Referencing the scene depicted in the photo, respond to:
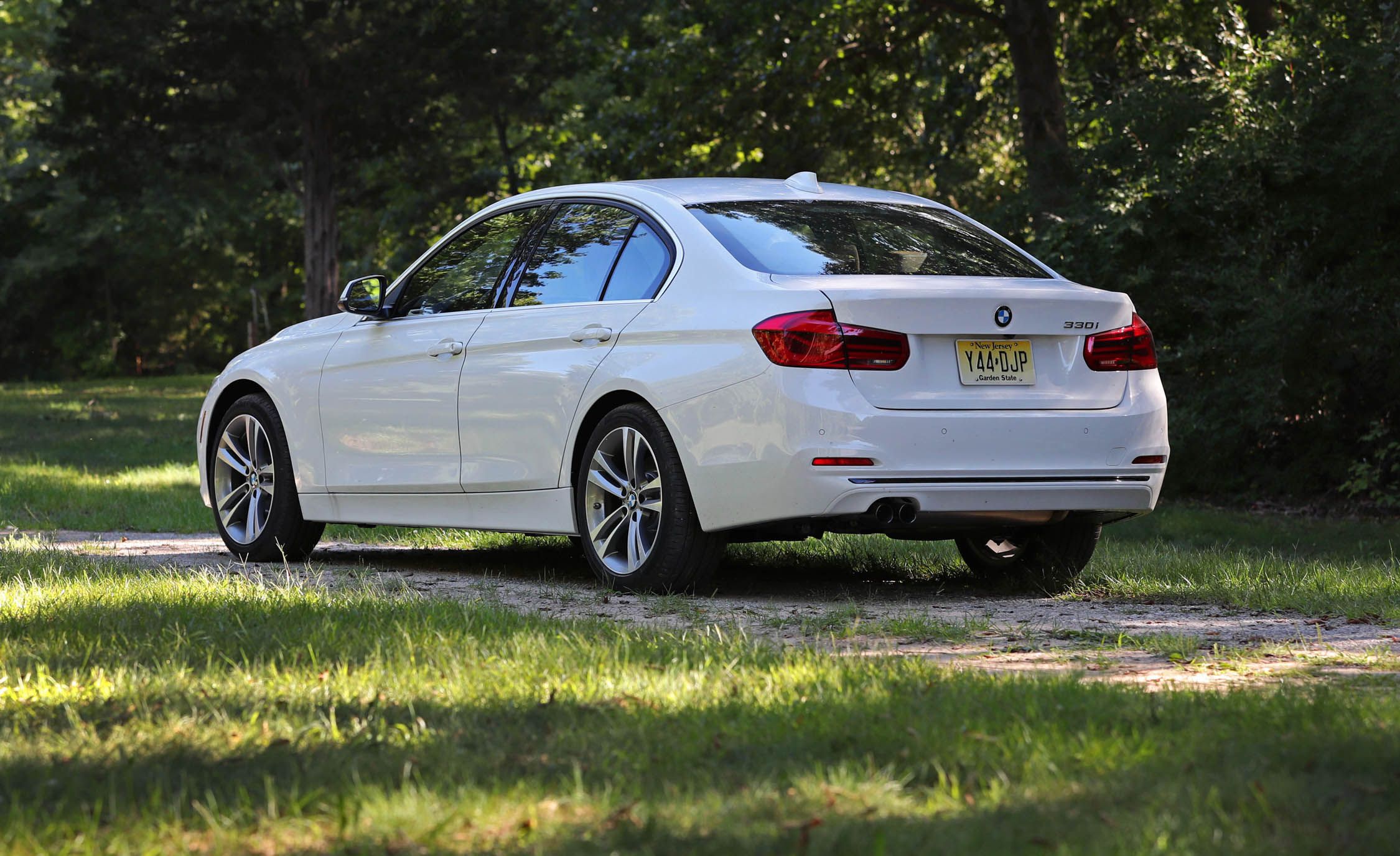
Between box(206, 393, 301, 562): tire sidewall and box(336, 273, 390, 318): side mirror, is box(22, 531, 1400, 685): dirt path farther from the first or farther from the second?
box(336, 273, 390, 318): side mirror

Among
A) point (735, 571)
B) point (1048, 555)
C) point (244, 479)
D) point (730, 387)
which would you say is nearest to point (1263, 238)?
point (1048, 555)

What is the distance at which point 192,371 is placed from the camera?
6000cm

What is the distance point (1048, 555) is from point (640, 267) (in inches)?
84.0

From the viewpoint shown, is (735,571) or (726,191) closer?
(726,191)

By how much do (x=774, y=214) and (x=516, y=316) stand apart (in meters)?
1.21

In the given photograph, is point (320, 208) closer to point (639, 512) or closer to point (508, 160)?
point (508, 160)

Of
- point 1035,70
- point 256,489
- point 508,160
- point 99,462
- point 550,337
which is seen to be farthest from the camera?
point 508,160

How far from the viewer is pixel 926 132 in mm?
23656

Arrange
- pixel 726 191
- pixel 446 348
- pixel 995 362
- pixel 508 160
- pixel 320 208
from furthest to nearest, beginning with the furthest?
pixel 508 160 < pixel 320 208 < pixel 446 348 < pixel 726 191 < pixel 995 362

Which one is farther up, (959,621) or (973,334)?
(973,334)

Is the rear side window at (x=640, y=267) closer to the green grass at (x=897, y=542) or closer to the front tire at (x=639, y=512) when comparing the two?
the front tire at (x=639, y=512)

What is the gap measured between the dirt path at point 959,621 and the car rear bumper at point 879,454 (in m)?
0.39

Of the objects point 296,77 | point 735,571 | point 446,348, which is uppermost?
point 296,77

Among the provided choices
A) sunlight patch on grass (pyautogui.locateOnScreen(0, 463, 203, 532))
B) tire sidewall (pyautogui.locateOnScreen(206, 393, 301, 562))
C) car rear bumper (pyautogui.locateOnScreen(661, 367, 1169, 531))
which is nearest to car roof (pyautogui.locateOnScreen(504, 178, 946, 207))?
car rear bumper (pyautogui.locateOnScreen(661, 367, 1169, 531))
